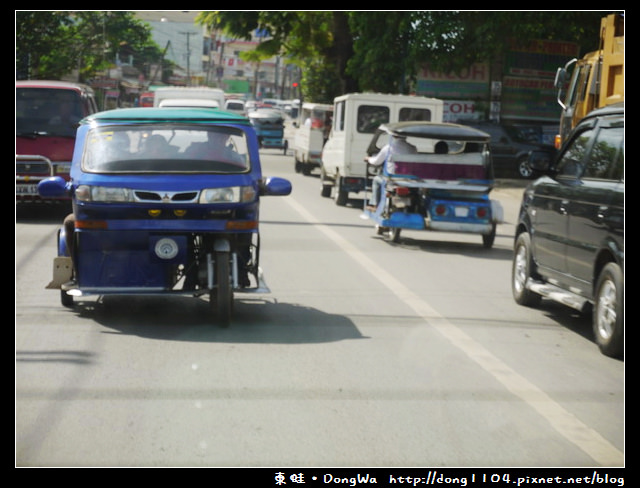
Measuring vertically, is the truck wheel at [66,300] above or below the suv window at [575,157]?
below

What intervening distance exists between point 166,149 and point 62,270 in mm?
1289

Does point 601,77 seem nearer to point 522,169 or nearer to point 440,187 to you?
point 440,187

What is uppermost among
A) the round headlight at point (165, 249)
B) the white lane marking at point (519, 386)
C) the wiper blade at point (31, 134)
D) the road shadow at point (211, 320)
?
the wiper blade at point (31, 134)

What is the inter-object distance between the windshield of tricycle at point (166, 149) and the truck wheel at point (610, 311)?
300 cm

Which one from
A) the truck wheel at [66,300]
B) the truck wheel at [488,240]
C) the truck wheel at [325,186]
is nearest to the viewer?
the truck wheel at [66,300]

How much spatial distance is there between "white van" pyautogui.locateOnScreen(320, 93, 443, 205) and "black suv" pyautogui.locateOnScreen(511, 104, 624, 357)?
11.5 m

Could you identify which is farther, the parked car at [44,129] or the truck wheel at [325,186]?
the truck wheel at [325,186]

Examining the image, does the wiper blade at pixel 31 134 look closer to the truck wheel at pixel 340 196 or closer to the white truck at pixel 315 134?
the truck wheel at pixel 340 196

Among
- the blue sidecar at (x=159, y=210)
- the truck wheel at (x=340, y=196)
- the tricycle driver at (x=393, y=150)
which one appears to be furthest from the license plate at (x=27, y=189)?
the blue sidecar at (x=159, y=210)

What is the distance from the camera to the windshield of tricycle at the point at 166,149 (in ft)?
29.8

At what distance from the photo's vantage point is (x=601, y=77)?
17.2 meters

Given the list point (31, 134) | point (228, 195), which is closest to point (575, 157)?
→ point (228, 195)
